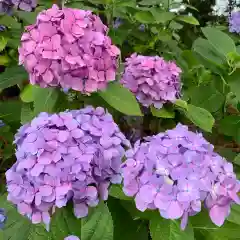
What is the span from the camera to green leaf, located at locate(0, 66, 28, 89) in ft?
4.67

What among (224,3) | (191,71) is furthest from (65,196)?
(224,3)

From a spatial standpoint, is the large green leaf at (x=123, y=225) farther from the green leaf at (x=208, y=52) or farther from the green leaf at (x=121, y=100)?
the green leaf at (x=208, y=52)

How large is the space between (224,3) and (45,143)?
10.2 ft

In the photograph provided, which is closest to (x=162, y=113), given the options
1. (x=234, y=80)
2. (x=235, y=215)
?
(x=234, y=80)

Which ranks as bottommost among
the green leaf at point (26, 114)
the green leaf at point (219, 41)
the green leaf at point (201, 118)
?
the green leaf at point (26, 114)

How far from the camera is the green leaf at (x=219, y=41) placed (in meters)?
1.41

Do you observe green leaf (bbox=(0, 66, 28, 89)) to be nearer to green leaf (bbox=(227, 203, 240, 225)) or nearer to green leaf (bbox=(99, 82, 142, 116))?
green leaf (bbox=(99, 82, 142, 116))

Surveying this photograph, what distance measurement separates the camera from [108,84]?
1219mm

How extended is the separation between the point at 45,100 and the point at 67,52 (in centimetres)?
15

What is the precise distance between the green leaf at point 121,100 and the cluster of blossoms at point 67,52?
0.14 feet

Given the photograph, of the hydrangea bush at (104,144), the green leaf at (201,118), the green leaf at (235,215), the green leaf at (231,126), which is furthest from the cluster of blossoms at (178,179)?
the green leaf at (231,126)

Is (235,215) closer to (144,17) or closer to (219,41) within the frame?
(219,41)

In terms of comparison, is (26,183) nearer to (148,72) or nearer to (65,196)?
(65,196)

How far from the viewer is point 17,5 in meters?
1.68
